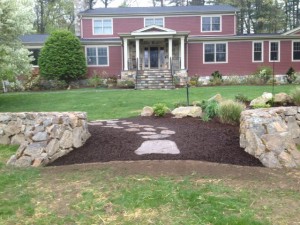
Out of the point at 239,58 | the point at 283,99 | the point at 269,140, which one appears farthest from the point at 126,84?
the point at 269,140

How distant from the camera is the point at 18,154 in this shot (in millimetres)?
5203

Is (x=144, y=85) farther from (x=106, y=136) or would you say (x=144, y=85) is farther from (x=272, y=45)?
(x=106, y=136)

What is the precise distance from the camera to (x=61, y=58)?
2086 cm

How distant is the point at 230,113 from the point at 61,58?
15.5 meters

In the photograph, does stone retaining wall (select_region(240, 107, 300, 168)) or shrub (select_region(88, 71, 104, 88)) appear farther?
shrub (select_region(88, 71, 104, 88))

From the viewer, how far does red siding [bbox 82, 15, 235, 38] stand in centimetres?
2536

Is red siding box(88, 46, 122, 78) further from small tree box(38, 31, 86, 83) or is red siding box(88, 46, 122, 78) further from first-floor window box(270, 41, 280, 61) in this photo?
first-floor window box(270, 41, 280, 61)

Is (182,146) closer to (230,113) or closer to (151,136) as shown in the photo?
(151,136)

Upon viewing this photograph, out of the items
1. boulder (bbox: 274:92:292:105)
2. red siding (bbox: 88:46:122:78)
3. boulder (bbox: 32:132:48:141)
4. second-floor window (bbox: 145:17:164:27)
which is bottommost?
boulder (bbox: 32:132:48:141)

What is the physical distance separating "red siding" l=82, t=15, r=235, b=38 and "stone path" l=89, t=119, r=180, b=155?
61.6ft

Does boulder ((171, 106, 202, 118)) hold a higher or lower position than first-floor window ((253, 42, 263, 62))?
lower

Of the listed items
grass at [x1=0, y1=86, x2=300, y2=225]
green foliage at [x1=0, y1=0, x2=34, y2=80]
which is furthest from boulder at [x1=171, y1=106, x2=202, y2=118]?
green foliage at [x1=0, y1=0, x2=34, y2=80]

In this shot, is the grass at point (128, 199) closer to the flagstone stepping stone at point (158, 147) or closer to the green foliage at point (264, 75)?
the flagstone stepping stone at point (158, 147)

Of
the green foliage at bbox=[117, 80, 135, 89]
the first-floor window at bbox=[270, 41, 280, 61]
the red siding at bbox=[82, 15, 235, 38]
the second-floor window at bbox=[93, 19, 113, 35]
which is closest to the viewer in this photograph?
the green foliage at bbox=[117, 80, 135, 89]
